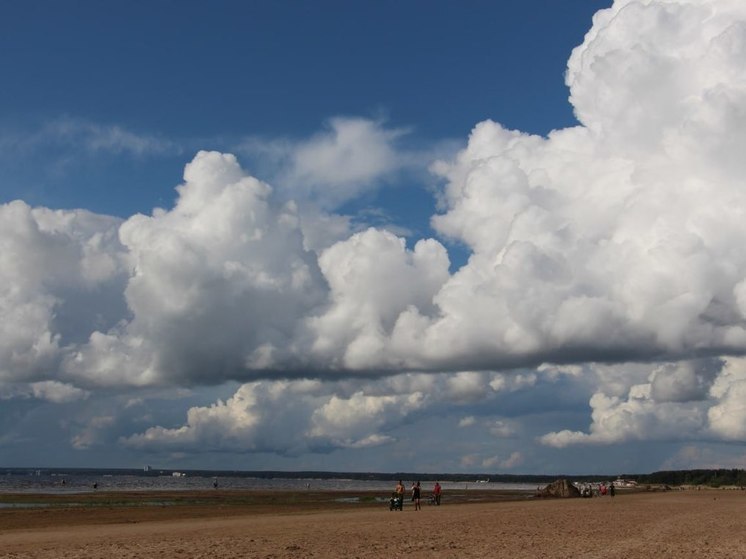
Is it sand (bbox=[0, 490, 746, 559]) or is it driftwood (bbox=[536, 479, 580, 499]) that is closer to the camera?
sand (bbox=[0, 490, 746, 559])

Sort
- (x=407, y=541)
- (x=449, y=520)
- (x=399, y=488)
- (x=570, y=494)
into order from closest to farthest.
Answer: (x=407, y=541), (x=449, y=520), (x=399, y=488), (x=570, y=494)

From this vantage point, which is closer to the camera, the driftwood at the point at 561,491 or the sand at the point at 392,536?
the sand at the point at 392,536

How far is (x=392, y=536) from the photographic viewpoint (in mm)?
39062

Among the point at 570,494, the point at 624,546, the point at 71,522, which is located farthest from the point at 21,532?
the point at 570,494

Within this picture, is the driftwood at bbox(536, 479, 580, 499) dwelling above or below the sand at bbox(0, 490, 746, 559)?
below

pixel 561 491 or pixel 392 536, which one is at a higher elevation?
pixel 392 536

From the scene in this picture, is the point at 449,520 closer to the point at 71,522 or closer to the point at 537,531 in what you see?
the point at 537,531

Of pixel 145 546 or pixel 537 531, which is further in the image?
pixel 537 531

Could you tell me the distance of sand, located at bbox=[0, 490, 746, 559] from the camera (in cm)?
3186

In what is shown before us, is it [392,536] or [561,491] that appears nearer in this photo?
[392,536]

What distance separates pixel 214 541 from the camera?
36.0 meters

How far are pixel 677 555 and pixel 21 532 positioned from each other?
3438cm

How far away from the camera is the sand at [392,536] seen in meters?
31.9

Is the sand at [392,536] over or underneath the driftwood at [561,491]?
over
